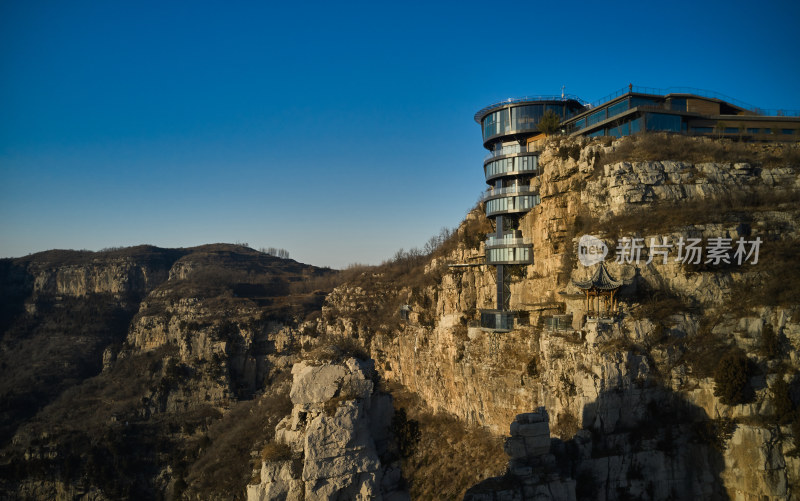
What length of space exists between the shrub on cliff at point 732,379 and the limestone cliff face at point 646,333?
0.48 meters

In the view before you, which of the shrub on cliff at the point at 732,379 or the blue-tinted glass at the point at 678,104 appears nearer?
the shrub on cliff at the point at 732,379

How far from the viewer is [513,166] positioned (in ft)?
152

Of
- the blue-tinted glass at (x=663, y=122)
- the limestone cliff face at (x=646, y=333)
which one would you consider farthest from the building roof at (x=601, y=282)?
the blue-tinted glass at (x=663, y=122)

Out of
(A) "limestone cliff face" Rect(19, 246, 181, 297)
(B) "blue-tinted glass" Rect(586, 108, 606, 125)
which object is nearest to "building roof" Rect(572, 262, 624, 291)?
(B) "blue-tinted glass" Rect(586, 108, 606, 125)

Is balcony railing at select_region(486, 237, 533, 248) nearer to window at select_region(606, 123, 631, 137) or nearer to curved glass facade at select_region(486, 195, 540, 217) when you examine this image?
curved glass facade at select_region(486, 195, 540, 217)

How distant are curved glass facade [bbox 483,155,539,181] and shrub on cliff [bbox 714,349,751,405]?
849 inches

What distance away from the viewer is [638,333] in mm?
32250

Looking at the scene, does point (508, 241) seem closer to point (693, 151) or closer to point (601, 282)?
point (601, 282)

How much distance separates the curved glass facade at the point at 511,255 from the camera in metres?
45.1

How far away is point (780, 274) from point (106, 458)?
73014mm

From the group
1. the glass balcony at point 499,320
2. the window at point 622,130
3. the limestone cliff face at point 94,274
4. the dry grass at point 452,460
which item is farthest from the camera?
the limestone cliff face at point 94,274

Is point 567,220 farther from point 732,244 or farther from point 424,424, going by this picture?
point 424,424

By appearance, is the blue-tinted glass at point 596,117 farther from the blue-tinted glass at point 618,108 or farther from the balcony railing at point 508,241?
the balcony railing at point 508,241

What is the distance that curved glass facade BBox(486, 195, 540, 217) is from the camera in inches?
1789
